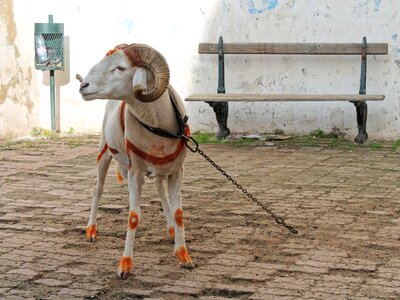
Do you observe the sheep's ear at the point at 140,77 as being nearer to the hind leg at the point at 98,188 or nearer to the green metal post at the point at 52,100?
the hind leg at the point at 98,188

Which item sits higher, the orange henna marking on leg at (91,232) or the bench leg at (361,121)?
the bench leg at (361,121)

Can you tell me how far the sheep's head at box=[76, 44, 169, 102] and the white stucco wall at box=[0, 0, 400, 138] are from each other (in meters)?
7.29

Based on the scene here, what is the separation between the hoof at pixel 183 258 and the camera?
6785mm

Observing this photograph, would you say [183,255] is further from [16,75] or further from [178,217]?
[16,75]

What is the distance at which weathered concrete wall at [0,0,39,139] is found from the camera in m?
13.7

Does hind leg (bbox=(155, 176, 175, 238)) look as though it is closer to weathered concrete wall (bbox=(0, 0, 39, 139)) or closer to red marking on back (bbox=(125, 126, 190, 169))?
red marking on back (bbox=(125, 126, 190, 169))

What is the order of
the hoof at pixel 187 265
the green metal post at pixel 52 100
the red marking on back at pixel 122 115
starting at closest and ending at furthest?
the hoof at pixel 187 265, the red marking on back at pixel 122 115, the green metal post at pixel 52 100

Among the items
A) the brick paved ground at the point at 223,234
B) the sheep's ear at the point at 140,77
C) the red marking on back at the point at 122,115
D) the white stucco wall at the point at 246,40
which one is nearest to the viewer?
the brick paved ground at the point at 223,234

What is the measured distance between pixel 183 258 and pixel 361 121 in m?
6.68

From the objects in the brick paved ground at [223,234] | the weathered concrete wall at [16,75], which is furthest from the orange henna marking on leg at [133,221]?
the weathered concrete wall at [16,75]

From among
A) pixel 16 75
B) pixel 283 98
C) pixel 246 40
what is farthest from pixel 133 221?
pixel 16 75

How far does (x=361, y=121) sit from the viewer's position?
12984mm

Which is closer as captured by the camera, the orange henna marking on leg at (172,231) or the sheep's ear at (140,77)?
the sheep's ear at (140,77)

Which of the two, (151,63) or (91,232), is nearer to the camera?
(151,63)
